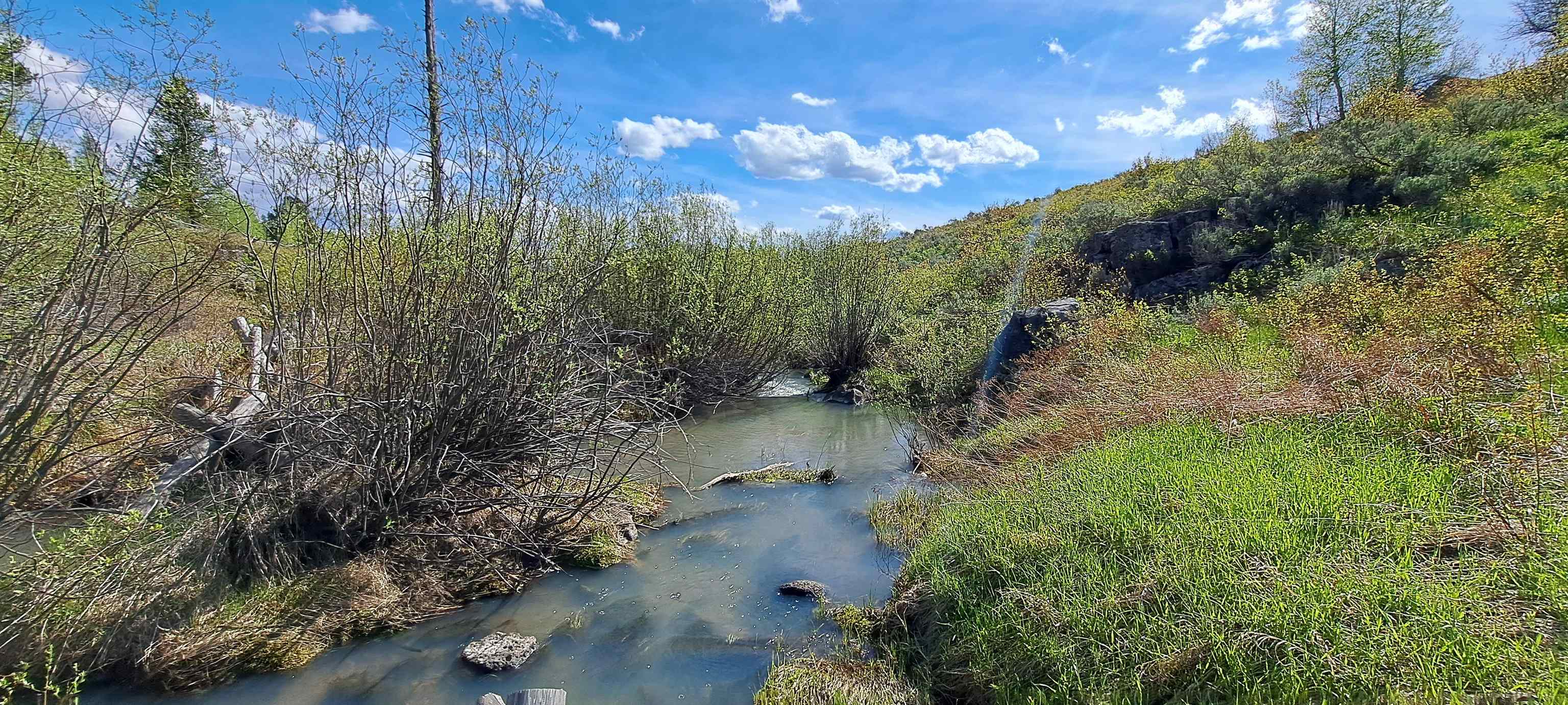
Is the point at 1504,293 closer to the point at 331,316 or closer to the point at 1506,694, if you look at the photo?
the point at 1506,694

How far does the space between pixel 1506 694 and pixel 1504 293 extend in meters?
4.32

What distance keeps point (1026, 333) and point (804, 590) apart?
6555 mm

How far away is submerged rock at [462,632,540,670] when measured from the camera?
449cm

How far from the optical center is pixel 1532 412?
3.38 meters

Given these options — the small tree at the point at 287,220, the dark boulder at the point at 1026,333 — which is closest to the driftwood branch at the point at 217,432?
the small tree at the point at 287,220

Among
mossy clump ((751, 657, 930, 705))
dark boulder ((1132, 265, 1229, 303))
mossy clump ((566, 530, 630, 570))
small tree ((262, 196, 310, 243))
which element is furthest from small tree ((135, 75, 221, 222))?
dark boulder ((1132, 265, 1229, 303))

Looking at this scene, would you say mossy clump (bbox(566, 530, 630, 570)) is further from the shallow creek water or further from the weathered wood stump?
the weathered wood stump

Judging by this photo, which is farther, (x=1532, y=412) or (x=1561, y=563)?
(x=1532, y=412)

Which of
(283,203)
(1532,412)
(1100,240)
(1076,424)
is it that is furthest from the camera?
(1100,240)

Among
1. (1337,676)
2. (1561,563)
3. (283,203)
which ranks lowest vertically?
(1337,676)

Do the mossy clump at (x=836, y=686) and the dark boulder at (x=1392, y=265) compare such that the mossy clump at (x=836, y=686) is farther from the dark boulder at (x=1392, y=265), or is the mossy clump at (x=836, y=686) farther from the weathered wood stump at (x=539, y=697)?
the dark boulder at (x=1392, y=265)

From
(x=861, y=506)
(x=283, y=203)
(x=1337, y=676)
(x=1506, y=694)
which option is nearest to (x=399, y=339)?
(x=283, y=203)

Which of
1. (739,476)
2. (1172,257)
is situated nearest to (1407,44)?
(1172,257)

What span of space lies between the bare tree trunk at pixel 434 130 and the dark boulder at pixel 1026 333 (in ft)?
26.5
